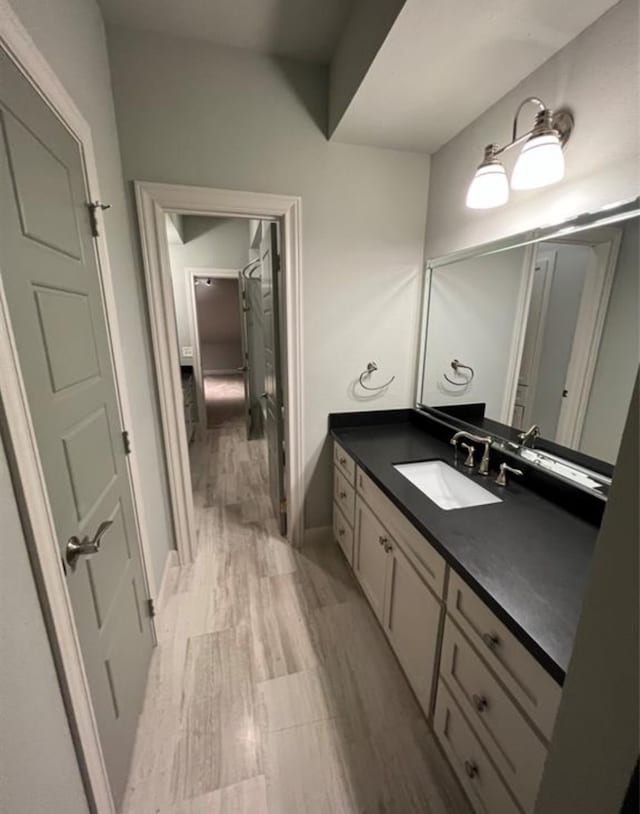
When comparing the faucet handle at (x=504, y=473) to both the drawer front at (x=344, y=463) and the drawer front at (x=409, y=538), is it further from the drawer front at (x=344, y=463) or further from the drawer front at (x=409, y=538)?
the drawer front at (x=344, y=463)

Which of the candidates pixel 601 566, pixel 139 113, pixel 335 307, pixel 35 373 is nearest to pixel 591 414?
pixel 601 566

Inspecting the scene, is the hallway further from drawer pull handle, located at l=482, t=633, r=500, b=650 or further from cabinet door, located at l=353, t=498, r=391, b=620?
drawer pull handle, located at l=482, t=633, r=500, b=650

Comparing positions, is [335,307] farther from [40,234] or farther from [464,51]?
[40,234]

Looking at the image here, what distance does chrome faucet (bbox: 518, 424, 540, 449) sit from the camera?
4.72 feet

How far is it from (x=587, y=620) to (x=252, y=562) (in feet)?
6.61

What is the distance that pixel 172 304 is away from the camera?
180 centimetres

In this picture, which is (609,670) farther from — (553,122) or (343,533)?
(343,533)

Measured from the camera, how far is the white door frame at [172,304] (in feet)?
5.48

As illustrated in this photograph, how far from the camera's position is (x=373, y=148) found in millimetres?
1861

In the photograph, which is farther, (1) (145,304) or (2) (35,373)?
(1) (145,304)

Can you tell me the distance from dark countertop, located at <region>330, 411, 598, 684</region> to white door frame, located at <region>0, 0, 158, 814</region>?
1.02m

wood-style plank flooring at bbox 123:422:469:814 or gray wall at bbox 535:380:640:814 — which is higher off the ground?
gray wall at bbox 535:380:640:814

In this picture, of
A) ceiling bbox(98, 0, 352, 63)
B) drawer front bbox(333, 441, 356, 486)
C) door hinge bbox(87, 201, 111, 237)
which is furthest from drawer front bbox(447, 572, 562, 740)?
ceiling bbox(98, 0, 352, 63)

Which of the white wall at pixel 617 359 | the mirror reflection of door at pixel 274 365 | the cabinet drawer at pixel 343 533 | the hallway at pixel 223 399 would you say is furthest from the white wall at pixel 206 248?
the white wall at pixel 617 359
